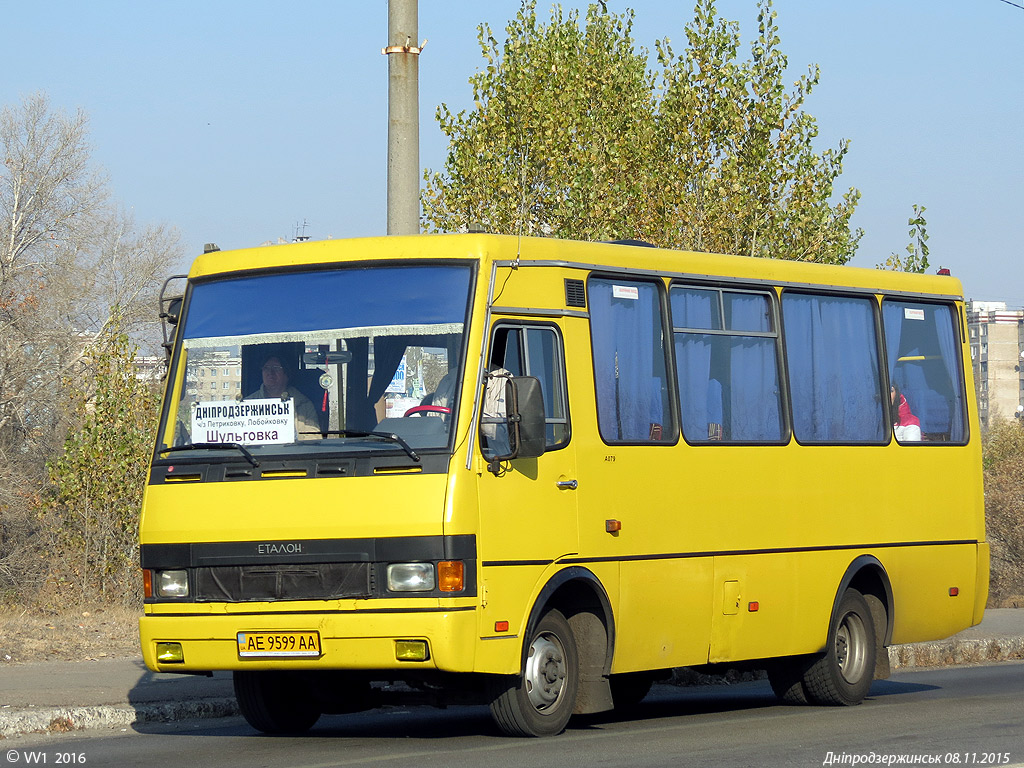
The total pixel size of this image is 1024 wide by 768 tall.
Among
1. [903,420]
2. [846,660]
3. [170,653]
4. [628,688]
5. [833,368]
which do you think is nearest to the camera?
[170,653]

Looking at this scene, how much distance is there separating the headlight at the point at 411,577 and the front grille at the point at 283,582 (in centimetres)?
15

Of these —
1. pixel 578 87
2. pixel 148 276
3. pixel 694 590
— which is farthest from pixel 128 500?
pixel 148 276

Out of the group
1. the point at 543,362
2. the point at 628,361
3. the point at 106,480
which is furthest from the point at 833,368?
the point at 106,480

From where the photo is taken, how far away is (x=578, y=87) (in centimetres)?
3103

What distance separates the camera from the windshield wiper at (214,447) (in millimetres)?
9752

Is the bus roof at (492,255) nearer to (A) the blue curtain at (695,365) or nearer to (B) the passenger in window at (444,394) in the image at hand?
(A) the blue curtain at (695,365)

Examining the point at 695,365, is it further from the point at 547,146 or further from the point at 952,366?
the point at 547,146

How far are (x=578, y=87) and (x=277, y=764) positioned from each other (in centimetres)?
2336

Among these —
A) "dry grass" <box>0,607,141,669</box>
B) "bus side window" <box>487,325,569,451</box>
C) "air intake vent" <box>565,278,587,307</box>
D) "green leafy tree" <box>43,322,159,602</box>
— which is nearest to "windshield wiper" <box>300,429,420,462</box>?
"bus side window" <box>487,325,569,451</box>

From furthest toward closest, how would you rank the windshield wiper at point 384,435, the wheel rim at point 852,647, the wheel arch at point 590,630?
the wheel rim at point 852,647, the wheel arch at point 590,630, the windshield wiper at point 384,435

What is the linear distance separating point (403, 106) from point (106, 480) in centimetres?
1202

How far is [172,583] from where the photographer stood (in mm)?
9883

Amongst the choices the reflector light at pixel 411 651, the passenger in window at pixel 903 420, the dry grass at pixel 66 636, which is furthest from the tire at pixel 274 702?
the passenger in window at pixel 903 420

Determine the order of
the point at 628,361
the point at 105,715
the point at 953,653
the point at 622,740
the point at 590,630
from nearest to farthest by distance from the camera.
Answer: the point at 622,740 → the point at 590,630 → the point at 628,361 → the point at 105,715 → the point at 953,653
